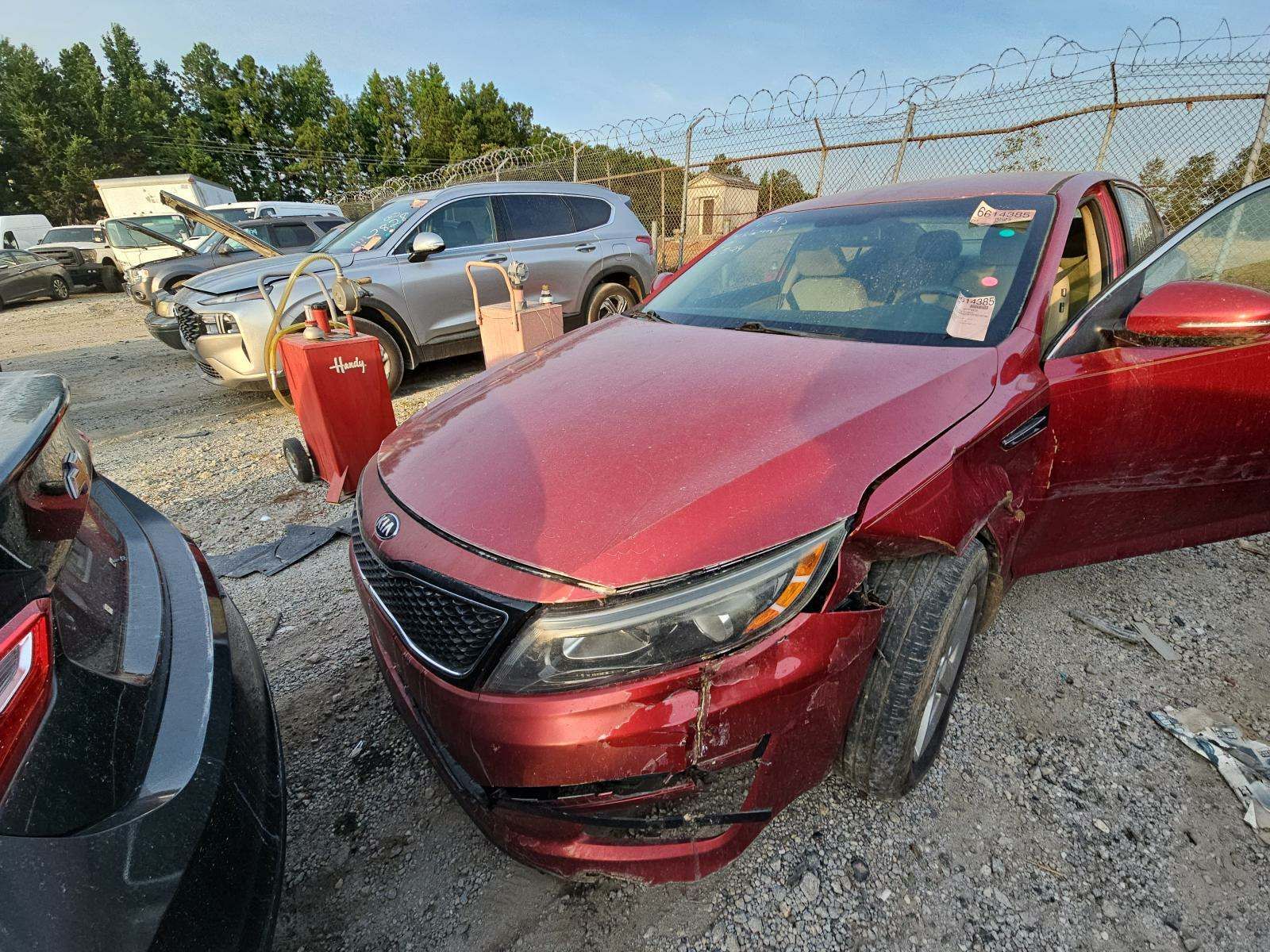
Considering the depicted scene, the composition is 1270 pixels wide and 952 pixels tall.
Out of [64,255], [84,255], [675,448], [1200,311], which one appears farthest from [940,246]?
[84,255]

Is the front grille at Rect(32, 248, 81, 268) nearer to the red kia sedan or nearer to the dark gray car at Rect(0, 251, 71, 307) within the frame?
the dark gray car at Rect(0, 251, 71, 307)

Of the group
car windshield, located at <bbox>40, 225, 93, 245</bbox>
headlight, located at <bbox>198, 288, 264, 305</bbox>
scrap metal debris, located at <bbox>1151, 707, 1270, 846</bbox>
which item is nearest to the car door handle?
scrap metal debris, located at <bbox>1151, 707, 1270, 846</bbox>

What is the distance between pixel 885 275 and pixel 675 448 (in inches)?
46.8

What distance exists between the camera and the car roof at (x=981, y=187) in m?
2.16

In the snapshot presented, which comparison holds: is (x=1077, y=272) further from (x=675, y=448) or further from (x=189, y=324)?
(x=189, y=324)

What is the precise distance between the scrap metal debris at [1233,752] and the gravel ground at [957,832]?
3cm

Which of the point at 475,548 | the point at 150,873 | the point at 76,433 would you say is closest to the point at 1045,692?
the point at 475,548

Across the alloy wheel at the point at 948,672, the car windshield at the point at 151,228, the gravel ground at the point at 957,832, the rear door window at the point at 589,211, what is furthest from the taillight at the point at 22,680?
the car windshield at the point at 151,228

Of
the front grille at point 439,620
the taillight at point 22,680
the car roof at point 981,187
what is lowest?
the front grille at point 439,620

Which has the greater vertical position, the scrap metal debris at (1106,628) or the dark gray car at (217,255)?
the dark gray car at (217,255)

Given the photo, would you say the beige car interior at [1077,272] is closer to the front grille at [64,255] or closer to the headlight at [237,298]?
the headlight at [237,298]

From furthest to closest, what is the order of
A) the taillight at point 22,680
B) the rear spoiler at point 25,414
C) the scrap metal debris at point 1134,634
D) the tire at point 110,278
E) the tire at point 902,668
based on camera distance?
the tire at point 110,278, the scrap metal debris at point 1134,634, the tire at point 902,668, the rear spoiler at point 25,414, the taillight at point 22,680

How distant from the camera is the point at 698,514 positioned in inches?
46.9

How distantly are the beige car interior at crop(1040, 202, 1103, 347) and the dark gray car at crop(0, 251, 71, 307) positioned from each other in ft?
63.8
